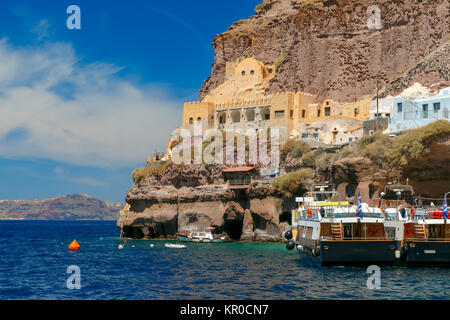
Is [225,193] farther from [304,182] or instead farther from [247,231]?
[304,182]

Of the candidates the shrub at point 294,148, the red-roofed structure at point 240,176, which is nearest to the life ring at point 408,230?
the shrub at point 294,148

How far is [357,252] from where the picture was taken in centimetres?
3738

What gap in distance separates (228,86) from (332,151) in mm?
30336

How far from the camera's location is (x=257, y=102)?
278 feet

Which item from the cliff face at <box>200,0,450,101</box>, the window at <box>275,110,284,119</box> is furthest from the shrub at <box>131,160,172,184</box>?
the cliff face at <box>200,0,450,101</box>

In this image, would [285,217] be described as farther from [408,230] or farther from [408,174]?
[408,230]

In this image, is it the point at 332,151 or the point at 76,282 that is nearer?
the point at 76,282

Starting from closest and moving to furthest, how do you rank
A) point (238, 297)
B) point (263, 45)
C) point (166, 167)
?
1. point (238, 297)
2. point (166, 167)
3. point (263, 45)

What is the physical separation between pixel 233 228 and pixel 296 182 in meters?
14.0

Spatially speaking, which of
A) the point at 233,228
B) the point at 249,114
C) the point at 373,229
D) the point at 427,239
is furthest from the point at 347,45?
the point at 427,239

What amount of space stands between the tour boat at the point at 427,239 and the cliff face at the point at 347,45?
122 ft

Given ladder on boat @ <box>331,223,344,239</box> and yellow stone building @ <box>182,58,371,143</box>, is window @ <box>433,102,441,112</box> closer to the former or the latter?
yellow stone building @ <box>182,58,371,143</box>

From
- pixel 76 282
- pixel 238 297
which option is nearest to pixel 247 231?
pixel 76 282

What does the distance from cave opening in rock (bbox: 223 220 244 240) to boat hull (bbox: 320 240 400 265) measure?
3684 cm
